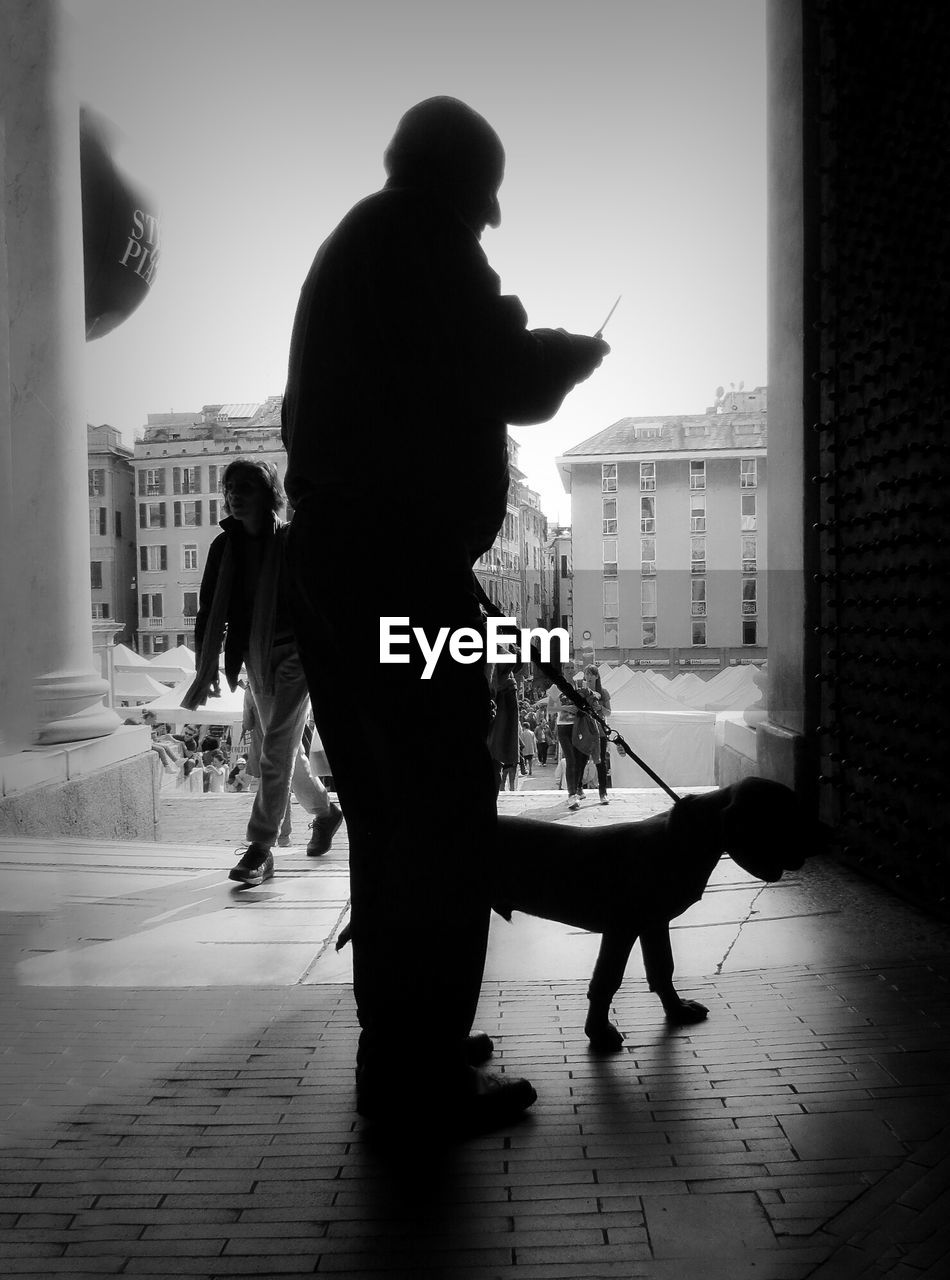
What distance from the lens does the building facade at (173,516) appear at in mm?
40719

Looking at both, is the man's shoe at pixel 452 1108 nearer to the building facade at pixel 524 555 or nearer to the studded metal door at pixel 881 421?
the studded metal door at pixel 881 421

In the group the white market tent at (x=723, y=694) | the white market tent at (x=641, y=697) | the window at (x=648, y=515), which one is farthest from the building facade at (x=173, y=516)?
the white market tent at (x=723, y=694)

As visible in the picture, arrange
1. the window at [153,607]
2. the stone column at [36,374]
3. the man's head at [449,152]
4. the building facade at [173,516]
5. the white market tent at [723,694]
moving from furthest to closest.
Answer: the window at [153,607] < the building facade at [173,516] < the white market tent at [723,694] < the stone column at [36,374] < the man's head at [449,152]

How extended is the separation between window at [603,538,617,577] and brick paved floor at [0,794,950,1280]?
25.0 metres

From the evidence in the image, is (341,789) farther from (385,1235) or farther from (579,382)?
(579,382)

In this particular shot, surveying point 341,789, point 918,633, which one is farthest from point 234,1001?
point 918,633

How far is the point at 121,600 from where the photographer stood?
137 feet

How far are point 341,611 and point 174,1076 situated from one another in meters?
1.25

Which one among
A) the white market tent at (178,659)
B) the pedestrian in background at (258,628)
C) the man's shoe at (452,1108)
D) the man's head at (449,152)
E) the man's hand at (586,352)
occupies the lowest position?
the white market tent at (178,659)

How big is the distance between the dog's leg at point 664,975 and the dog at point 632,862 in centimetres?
5

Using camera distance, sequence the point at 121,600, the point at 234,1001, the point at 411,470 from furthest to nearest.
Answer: the point at 121,600, the point at 234,1001, the point at 411,470

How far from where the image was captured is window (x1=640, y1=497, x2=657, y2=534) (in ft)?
88.0

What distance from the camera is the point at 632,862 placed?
2.47m

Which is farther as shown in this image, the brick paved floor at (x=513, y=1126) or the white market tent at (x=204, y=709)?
the white market tent at (x=204, y=709)
